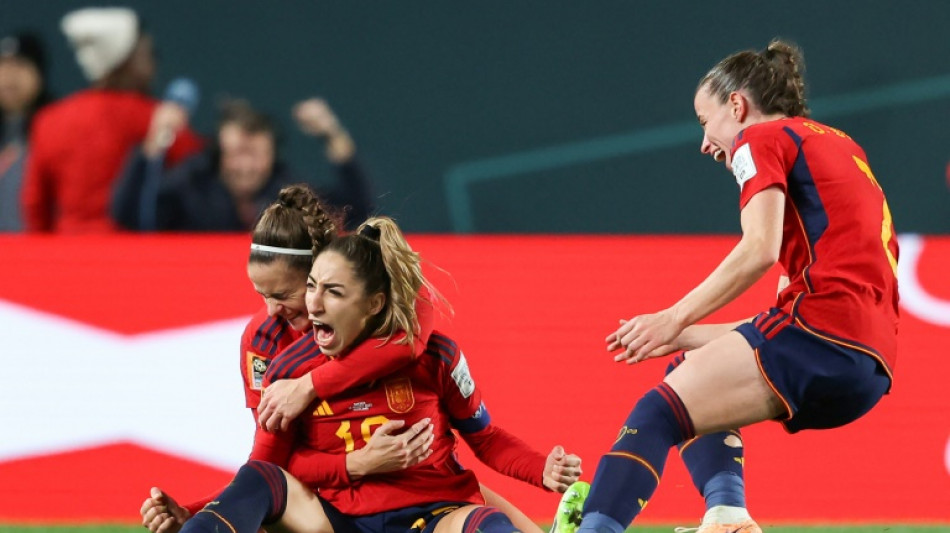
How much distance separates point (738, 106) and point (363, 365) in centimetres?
110

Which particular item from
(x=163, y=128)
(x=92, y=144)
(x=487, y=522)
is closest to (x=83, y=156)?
(x=92, y=144)

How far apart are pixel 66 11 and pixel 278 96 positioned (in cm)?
125

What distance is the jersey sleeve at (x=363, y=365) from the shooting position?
347 centimetres

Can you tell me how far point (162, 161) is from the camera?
6.24 meters

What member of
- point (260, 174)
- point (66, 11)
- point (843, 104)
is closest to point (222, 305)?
point (260, 174)

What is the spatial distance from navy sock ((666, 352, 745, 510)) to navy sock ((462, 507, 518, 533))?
21.4 inches

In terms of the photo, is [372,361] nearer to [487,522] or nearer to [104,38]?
[487,522]

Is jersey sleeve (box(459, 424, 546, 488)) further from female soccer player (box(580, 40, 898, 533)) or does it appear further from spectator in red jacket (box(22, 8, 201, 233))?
spectator in red jacket (box(22, 8, 201, 233))

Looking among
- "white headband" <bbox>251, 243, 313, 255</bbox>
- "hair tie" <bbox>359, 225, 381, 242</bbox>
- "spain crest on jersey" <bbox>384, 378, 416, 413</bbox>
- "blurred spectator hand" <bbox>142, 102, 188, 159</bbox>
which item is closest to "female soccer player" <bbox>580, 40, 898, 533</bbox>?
"spain crest on jersey" <bbox>384, 378, 416, 413</bbox>

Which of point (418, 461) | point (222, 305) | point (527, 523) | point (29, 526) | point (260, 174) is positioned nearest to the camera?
point (418, 461)

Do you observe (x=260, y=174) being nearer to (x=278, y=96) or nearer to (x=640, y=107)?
(x=278, y=96)

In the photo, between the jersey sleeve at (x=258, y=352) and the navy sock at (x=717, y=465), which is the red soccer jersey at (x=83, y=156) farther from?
the navy sock at (x=717, y=465)

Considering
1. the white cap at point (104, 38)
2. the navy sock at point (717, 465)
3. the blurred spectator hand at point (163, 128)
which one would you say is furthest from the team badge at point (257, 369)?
the white cap at point (104, 38)

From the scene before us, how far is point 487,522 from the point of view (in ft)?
10.9
